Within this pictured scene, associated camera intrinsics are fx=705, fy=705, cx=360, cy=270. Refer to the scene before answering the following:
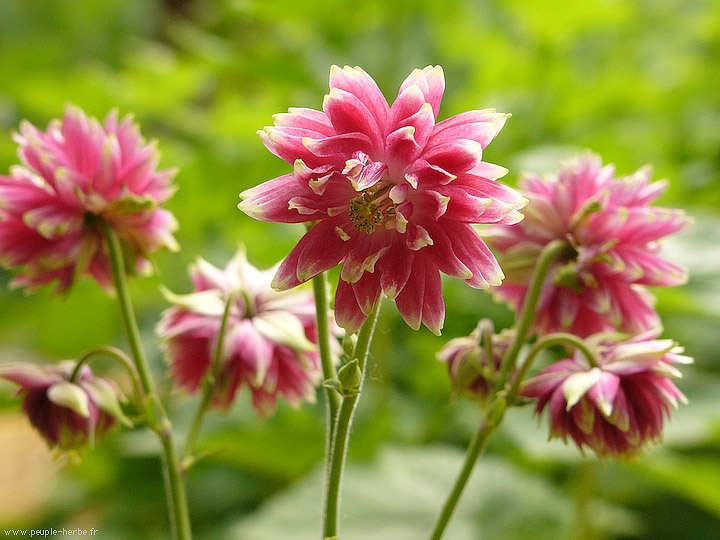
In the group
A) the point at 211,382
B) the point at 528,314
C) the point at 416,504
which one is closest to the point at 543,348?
the point at 528,314

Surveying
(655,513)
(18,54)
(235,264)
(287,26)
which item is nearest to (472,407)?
(655,513)

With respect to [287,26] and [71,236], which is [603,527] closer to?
[71,236]

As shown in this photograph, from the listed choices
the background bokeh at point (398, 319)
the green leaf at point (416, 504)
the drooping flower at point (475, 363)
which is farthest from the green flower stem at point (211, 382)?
the green leaf at point (416, 504)

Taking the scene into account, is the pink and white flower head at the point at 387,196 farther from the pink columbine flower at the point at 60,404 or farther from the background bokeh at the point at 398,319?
the background bokeh at the point at 398,319

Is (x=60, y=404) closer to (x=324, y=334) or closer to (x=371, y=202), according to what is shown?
(x=324, y=334)

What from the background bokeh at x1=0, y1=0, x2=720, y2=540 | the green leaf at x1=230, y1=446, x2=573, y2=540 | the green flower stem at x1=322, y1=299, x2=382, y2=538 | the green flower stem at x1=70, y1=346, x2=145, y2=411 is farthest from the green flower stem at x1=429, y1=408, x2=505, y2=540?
the green leaf at x1=230, y1=446, x2=573, y2=540

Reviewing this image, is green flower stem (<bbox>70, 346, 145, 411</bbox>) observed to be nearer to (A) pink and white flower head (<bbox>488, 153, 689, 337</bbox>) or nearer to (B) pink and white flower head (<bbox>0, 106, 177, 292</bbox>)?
(B) pink and white flower head (<bbox>0, 106, 177, 292</bbox>)
